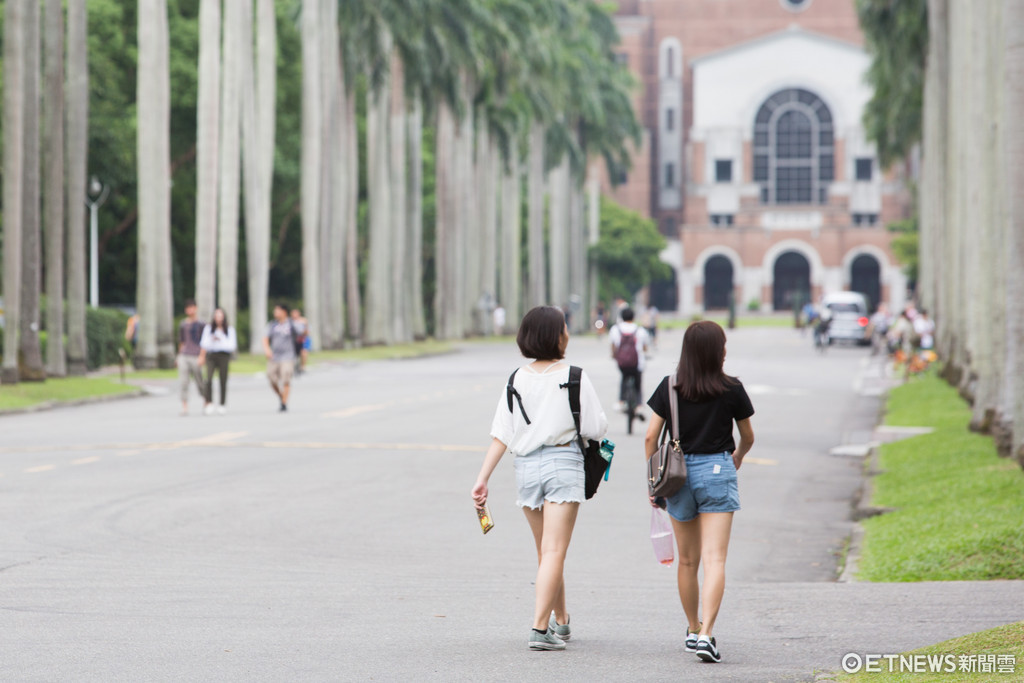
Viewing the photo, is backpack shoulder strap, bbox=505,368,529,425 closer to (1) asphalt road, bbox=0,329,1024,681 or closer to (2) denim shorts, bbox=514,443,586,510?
(2) denim shorts, bbox=514,443,586,510

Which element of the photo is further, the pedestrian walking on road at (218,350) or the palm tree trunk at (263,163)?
the palm tree trunk at (263,163)

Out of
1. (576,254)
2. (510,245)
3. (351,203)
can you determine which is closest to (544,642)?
(351,203)

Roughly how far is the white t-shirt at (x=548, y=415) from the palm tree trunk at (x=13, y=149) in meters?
22.0

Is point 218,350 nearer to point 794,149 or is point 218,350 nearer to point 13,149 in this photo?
point 13,149

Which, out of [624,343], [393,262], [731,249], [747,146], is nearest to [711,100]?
[747,146]

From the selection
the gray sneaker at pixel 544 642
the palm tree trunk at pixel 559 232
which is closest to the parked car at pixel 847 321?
the palm tree trunk at pixel 559 232

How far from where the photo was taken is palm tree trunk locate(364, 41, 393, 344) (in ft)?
178

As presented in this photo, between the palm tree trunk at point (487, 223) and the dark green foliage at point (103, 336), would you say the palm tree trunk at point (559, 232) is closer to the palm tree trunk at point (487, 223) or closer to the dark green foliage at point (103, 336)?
the palm tree trunk at point (487, 223)

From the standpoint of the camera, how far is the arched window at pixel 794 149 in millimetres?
122062

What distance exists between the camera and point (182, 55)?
171 ft

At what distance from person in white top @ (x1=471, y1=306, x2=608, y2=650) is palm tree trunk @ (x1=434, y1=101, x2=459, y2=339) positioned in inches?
2155

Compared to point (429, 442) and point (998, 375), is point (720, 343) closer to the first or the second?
point (998, 375)

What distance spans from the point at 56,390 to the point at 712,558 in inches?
912

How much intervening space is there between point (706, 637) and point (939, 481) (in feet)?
27.4
